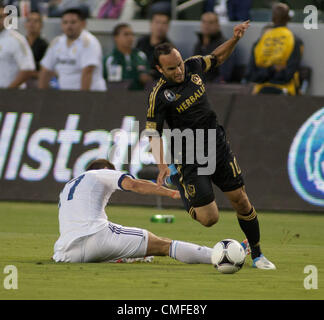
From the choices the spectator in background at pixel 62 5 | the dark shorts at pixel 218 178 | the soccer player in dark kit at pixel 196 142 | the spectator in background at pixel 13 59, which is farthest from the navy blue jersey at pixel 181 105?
the spectator in background at pixel 62 5

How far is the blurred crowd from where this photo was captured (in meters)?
16.5

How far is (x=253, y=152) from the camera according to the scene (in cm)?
1605

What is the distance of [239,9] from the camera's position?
1909 centimetres

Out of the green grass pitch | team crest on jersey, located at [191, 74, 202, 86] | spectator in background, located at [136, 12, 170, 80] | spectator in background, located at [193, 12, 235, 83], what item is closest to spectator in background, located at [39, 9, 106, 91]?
spectator in background, located at [136, 12, 170, 80]

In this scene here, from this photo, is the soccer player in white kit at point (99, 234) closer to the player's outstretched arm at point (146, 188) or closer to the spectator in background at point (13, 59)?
the player's outstretched arm at point (146, 188)

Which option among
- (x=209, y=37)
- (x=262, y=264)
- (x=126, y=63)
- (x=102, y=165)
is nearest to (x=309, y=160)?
(x=209, y=37)

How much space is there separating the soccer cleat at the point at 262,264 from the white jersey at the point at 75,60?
796cm

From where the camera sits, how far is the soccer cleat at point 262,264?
9547 millimetres

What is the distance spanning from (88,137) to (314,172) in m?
3.98

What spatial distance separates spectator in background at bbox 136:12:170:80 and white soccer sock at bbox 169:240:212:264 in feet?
27.3
